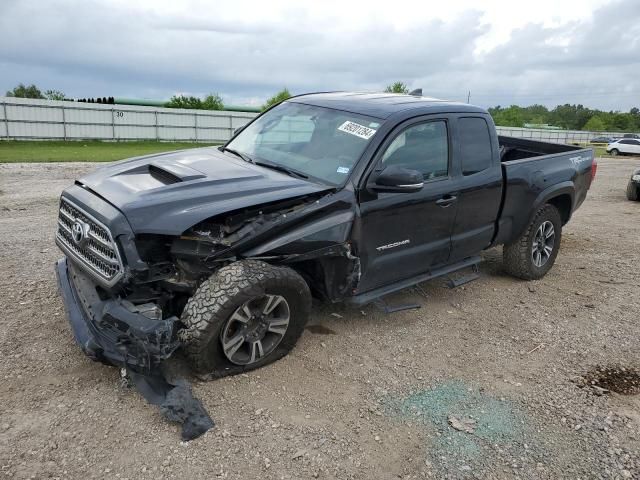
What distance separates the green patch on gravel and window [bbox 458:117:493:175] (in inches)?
80.8

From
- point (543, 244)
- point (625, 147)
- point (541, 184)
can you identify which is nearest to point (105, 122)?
point (543, 244)

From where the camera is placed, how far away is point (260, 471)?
2.85 m

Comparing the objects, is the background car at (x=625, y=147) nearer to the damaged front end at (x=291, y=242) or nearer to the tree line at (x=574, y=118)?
the damaged front end at (x=291, y=242)

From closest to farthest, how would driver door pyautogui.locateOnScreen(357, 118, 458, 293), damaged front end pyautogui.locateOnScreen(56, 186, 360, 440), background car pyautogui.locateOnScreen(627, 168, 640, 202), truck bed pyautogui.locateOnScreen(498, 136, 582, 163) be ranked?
damaged front end pyautogui.locateOnScreen(56, 186, 360, 440), driver door pyautogui.locateOnScreen(357, 118, 458, 293), truck bed pyautogui.locateOnScreen(498, 136, 582, 163), background car pyautogui.locateOnScreen(627, 168, 640, 202)

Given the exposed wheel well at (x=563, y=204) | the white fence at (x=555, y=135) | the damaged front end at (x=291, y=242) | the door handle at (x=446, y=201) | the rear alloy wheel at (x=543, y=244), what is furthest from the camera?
the white fence at (x=555, y=135)

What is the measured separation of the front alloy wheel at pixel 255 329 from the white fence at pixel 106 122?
83.0ft

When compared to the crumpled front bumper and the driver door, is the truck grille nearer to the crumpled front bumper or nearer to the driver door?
the crumpled front bumper

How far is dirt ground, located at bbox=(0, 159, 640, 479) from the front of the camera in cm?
293

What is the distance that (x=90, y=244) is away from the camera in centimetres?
351

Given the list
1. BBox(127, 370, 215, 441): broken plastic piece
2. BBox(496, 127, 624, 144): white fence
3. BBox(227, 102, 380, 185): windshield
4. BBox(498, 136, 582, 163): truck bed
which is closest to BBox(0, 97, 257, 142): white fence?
BBox(498, 136, 582, 163): truck bed

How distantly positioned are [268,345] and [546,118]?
139m

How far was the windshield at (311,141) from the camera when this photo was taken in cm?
416

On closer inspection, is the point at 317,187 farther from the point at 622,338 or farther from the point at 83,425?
the point at 622,338

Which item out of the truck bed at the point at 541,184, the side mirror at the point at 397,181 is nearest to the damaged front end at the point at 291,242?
the side mirror at the point at 397,181
